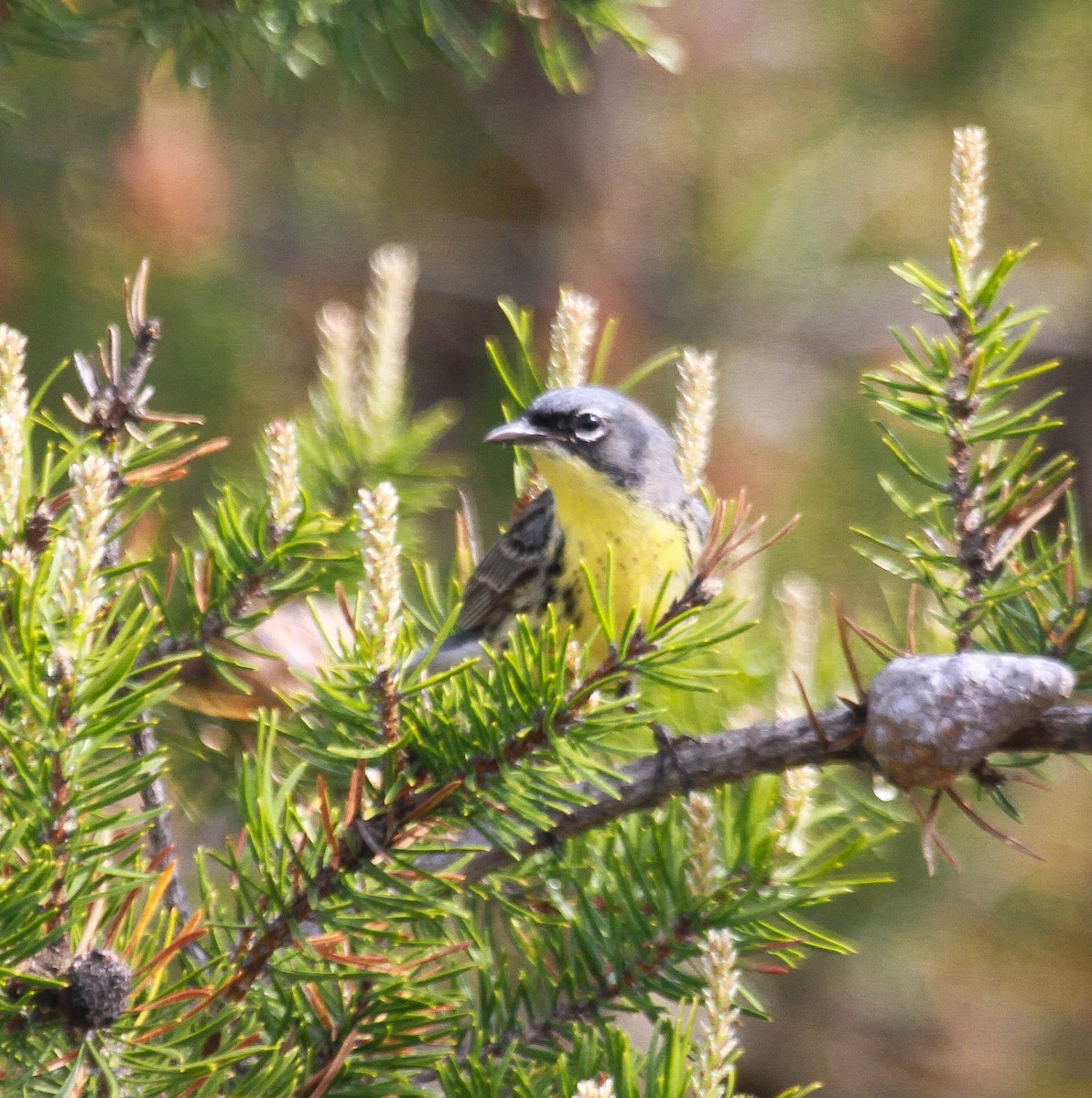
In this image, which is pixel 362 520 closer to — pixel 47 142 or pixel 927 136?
pixel 47 142

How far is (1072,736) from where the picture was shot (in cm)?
119

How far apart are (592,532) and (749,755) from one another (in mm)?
1341

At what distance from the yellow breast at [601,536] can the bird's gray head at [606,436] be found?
0.03 metres

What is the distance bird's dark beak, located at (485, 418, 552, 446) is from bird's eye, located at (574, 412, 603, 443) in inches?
4.1

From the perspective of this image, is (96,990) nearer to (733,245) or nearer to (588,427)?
(588,427)

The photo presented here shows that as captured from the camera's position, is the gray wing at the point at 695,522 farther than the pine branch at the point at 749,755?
Yes

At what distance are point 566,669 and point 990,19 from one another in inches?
121

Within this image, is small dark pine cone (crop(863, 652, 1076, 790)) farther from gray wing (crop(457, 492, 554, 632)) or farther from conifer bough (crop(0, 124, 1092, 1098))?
gray wing (crop(457, 492, 554, 632))

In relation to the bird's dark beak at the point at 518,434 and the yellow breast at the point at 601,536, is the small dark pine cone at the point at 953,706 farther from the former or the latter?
the yellow breast at the point at 601,536

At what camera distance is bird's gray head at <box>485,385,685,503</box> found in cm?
224

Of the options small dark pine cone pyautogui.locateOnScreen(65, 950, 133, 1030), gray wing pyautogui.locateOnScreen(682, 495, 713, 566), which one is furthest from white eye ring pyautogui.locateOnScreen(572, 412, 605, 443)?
small dark pine cone pyautogui.locateOnScreen(65, 950, 133, 1030)

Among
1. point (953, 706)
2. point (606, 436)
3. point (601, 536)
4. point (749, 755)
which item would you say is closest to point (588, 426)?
point (606, 436)

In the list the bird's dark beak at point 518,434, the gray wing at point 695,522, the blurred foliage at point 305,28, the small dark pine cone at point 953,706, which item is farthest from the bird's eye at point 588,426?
the small dark pine cone at point 953,706

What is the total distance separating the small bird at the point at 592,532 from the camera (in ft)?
8.17
